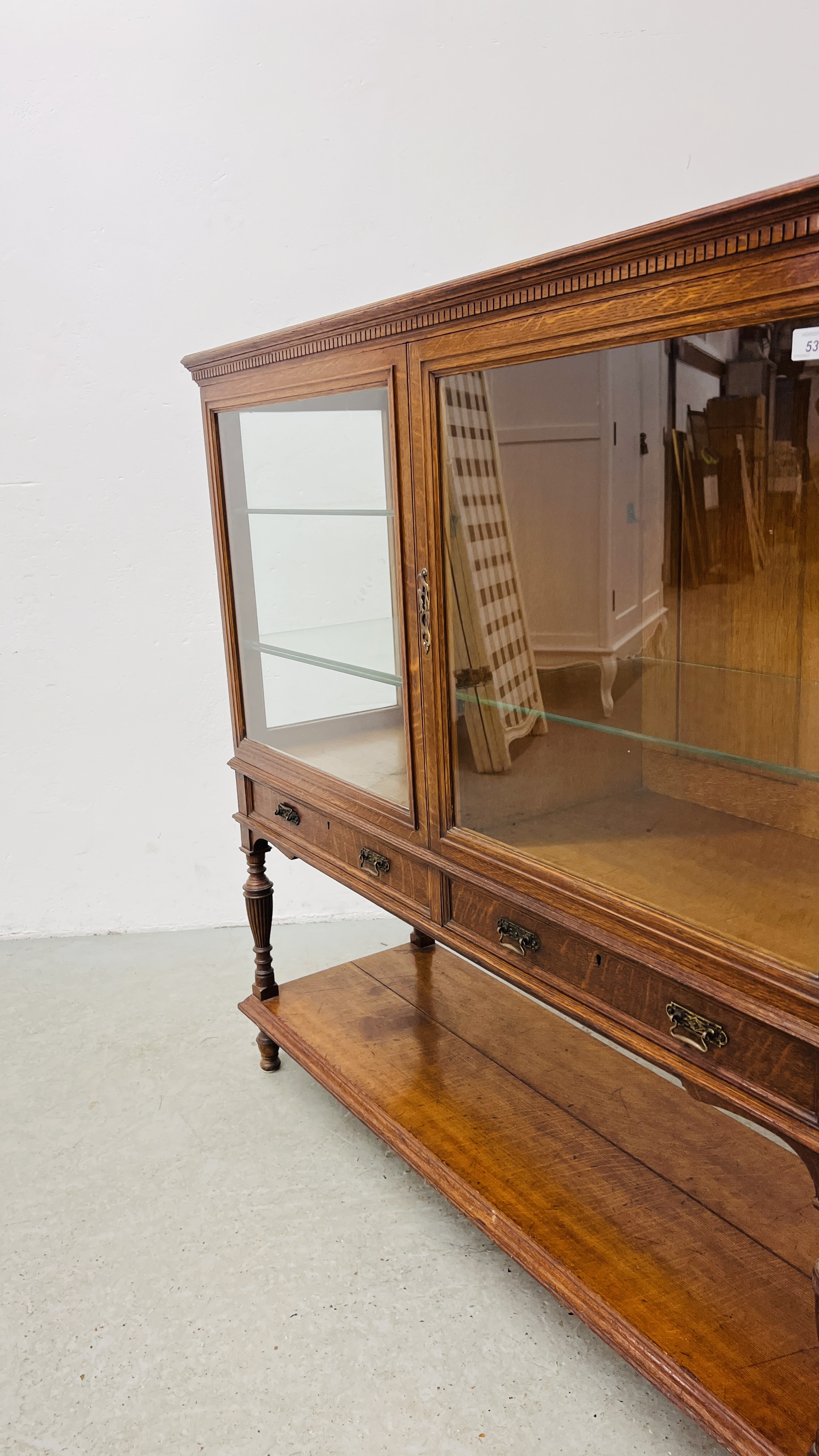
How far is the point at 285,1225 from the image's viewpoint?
2.00m

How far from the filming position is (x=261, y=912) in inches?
96.0

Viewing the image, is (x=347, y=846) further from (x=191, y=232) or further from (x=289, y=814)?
(x=191, y=232)

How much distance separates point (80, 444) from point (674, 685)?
2.27 m

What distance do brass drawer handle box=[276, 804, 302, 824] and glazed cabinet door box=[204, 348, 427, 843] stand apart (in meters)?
0.01

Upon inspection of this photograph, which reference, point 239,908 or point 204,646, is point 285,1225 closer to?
point 239,908

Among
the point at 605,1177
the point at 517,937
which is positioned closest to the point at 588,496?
the point at 517,937

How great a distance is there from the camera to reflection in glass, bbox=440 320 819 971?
3.87 feet

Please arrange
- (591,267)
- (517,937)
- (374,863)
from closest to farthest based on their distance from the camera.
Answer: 1. (591,267)
2. (517,937)
3. (374,863)

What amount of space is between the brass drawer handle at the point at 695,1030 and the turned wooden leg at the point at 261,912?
4.20 ft

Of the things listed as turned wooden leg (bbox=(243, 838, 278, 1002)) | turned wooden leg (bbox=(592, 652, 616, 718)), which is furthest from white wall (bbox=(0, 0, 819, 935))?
turned wooden leg (bbox=(592, 652, 616, 718))

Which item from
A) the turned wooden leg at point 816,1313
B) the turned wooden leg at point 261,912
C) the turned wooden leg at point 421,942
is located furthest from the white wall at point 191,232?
the turned wooden leg at point 816,1313

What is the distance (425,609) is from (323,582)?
462 mm

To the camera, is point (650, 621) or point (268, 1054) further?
point (268, 1054)

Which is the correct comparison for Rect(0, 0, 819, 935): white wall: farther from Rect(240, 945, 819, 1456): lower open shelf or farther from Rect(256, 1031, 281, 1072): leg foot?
Rect(240, 945, 819, 1456): lower open shelf
